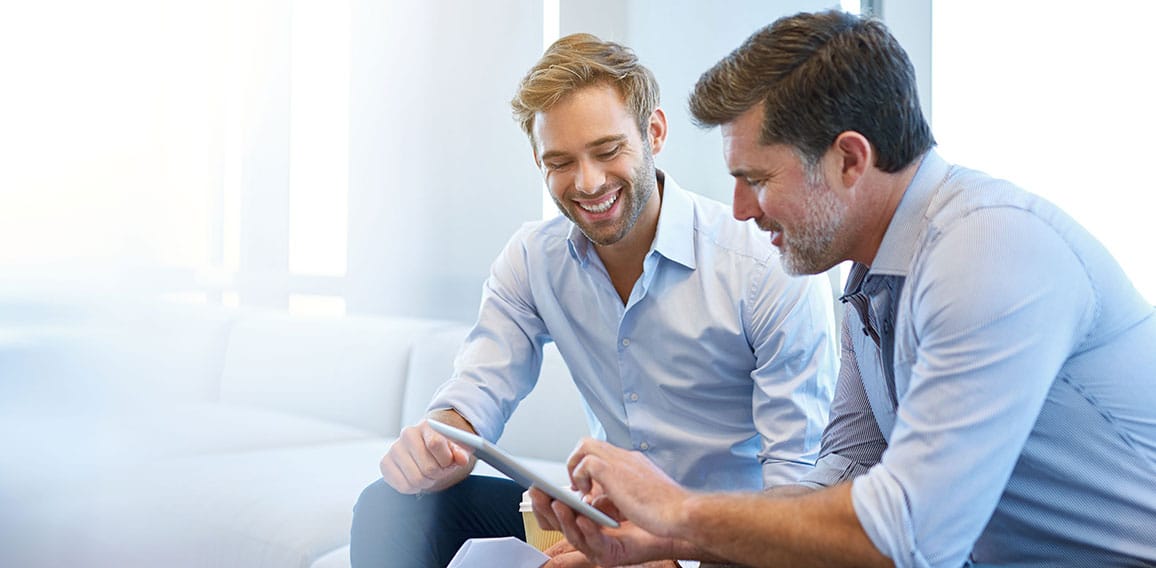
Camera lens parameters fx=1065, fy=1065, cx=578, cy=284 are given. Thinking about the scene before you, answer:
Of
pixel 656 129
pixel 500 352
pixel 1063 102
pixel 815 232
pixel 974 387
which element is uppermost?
pixel 1063 102

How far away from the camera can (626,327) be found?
5.84ft

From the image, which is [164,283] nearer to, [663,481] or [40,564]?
[40,564]

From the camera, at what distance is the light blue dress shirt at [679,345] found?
1.70m

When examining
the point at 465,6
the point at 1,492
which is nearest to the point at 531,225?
the point at 465,6

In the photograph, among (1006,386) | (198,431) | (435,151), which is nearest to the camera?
(1006,386)

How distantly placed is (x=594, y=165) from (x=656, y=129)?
0.21m

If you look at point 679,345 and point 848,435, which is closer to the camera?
point 848,435

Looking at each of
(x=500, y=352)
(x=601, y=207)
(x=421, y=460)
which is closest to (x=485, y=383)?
(x=500, y=352)

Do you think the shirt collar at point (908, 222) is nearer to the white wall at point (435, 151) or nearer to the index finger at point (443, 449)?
the index finger at point (443, 449)

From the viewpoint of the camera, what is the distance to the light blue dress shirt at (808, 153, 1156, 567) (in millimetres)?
1012

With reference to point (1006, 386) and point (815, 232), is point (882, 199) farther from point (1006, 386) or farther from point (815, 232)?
point (1006, 386)

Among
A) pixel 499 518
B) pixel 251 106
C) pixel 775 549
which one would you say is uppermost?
pixel 251 106

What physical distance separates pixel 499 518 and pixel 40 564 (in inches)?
27.5

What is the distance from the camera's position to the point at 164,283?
4.98ft
